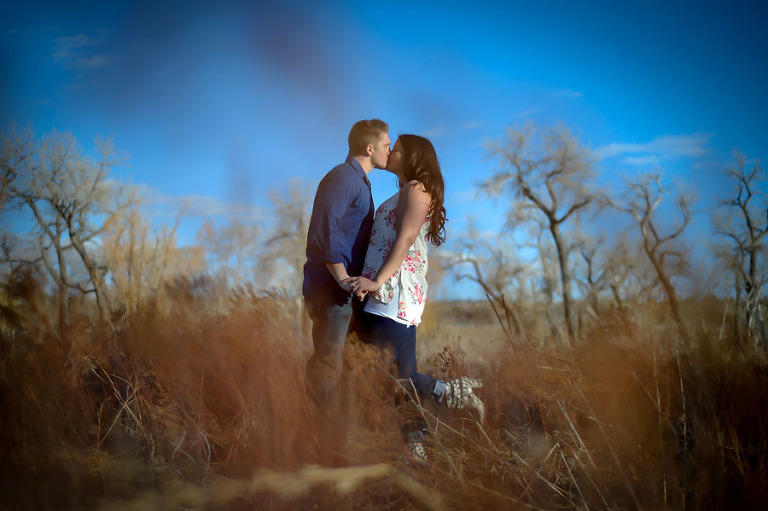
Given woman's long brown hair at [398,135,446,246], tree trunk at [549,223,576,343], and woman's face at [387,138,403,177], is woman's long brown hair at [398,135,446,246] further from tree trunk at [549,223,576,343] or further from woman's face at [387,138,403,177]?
tree trunk at [549,223,576,343]

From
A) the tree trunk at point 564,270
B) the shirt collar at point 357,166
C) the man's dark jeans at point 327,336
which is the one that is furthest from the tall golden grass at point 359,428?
the tree trunk at point 564,270

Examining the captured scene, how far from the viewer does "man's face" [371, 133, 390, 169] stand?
8.18 ft

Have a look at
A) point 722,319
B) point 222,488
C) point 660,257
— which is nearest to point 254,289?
point 222,488

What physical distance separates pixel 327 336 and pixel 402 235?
1.79ft

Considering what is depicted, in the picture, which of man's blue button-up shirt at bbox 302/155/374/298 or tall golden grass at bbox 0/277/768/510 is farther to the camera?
man's blue button-up shirt at bbox 302/155/374/298

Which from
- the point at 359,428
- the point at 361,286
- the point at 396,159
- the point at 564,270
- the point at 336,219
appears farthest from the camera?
the point at 564,270

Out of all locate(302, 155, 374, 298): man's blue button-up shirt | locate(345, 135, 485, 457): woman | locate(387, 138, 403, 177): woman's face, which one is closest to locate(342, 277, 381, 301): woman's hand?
locate(345, 135, 485, 457): woman

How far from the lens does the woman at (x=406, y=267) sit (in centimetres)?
223

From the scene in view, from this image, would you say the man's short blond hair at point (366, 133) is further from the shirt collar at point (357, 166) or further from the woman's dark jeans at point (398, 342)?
the woman's dark jeans at point (398, 342)

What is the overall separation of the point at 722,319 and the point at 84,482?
2301mm

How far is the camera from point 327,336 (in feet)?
7.45

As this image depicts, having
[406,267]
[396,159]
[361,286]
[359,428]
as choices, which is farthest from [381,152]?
[359,428]

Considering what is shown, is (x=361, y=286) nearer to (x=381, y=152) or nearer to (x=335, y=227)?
(x=335, y=227)

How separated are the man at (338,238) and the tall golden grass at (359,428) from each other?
0.54 feet
